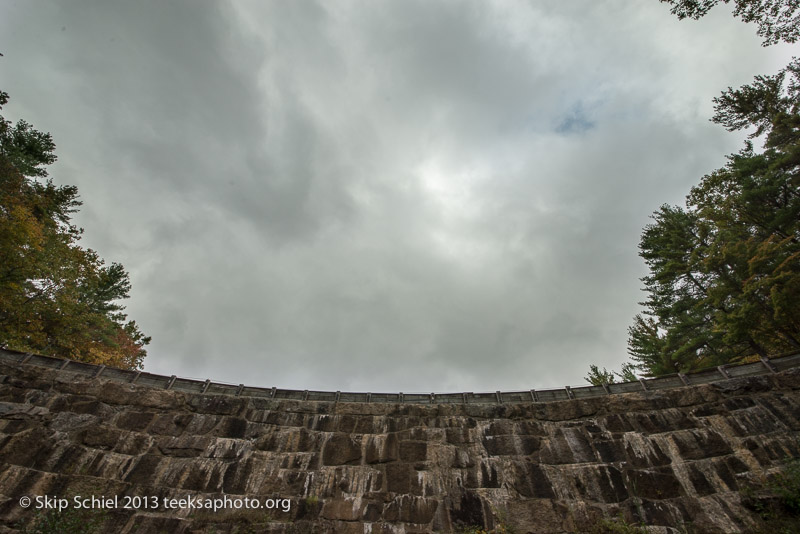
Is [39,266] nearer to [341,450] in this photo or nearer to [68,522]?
[68,522]

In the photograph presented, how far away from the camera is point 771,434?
888 centimetres

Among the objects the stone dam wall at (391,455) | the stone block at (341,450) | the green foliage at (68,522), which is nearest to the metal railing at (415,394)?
the stone dam wall at (391,455)

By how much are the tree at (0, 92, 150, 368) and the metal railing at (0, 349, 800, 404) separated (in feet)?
19.4

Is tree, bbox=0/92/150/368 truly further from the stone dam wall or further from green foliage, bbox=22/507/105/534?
green foliage, bbox=22/507/105/534

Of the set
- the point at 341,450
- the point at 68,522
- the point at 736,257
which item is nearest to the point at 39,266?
the point at 68,522

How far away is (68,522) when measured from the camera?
793 centimetres

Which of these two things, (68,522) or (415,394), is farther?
(415,394)

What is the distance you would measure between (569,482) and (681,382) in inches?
217

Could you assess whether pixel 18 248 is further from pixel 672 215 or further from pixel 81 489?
pixel 672 215

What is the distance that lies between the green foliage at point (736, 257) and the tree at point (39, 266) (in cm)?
3164

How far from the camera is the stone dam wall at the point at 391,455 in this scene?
8.65m

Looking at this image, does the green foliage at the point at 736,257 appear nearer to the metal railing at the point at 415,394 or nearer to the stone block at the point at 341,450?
the metal railing at the point at 415,394

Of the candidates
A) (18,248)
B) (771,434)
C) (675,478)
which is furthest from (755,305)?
(18,248)

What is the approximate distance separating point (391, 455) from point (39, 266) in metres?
18.3
